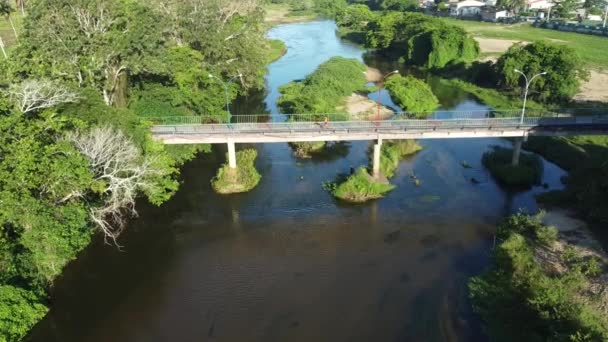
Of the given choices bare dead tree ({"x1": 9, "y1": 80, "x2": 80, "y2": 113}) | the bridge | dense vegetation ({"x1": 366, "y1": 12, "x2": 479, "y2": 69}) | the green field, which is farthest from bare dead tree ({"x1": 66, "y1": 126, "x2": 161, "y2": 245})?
the green field

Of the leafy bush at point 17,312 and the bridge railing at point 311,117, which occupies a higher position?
the bridge railing at point 311,117

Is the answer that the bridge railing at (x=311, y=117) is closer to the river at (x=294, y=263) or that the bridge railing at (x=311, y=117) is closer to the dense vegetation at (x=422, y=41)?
the river at (x=294, y=263)

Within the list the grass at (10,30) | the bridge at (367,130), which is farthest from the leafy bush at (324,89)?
the grass at (10,30)

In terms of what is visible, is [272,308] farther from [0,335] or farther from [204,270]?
[0,335]

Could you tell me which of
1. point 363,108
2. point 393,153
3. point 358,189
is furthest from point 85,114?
A: point 363,108

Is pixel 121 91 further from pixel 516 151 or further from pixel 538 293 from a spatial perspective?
pixel 538 293

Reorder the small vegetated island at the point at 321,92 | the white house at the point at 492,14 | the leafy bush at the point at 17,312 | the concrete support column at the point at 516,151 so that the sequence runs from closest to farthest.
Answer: the leafy bush at the point at 17,312 < the concrete support column at the point at 516,151 < the small vegetated island at the point at 321,92 < the white house at the point at 492,14
